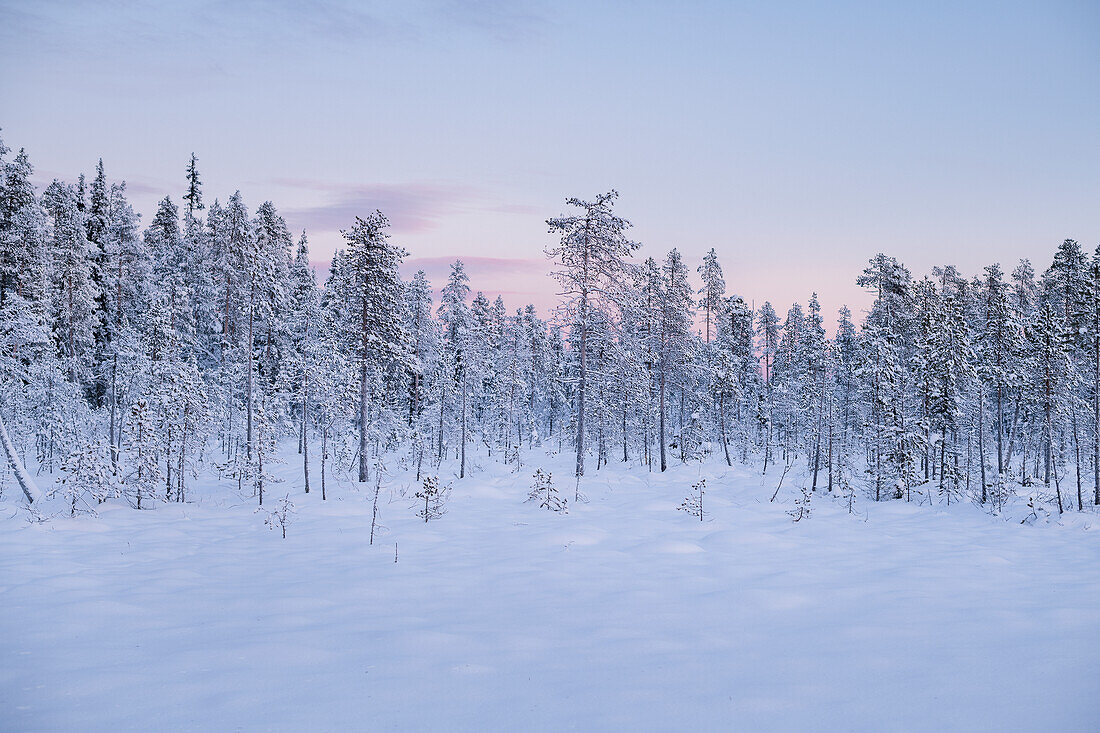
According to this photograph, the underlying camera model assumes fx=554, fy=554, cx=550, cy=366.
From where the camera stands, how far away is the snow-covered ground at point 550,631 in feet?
15.0

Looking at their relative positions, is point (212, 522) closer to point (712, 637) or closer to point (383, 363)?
point (383, 363)

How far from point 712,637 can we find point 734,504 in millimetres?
15231

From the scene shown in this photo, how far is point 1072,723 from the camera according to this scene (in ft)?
13.3

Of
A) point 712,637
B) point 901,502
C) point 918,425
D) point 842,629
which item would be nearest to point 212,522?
point 712,637

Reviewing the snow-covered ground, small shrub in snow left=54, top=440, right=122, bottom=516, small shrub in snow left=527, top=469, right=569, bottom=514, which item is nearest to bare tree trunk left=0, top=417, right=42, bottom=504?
small shrub in snow left=54, top=440, right=122, bottom=516

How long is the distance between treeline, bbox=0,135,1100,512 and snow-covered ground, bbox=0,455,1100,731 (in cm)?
1117

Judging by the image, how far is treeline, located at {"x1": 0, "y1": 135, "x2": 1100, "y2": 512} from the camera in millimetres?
23422

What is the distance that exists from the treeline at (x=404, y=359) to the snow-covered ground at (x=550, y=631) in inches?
440

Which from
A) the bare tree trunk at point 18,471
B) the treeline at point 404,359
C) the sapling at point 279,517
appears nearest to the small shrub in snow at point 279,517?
the sapling at point 279,517

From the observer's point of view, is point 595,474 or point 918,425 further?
point 595,474

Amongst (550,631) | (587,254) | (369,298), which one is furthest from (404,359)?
(550,631)

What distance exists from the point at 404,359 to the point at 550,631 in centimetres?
2431

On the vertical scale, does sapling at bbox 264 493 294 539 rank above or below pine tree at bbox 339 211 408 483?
below

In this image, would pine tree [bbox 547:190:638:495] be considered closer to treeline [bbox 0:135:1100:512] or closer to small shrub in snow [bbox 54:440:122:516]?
treeline [bbox 0:135:1100:512]
